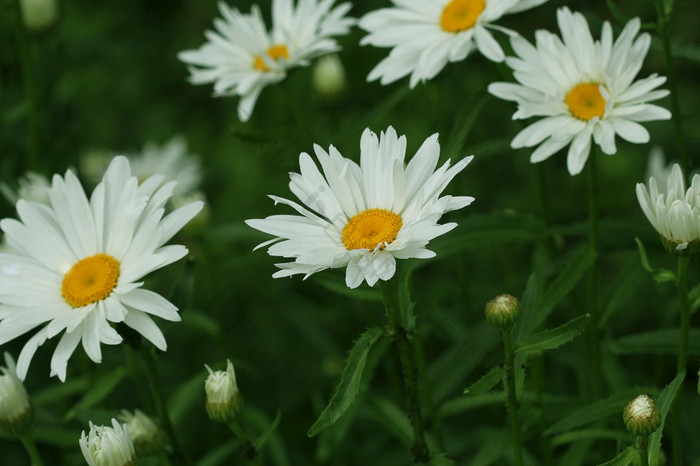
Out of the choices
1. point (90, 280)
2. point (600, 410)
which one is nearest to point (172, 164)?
point (90, 280)

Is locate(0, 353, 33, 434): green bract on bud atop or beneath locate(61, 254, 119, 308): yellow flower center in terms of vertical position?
beneath

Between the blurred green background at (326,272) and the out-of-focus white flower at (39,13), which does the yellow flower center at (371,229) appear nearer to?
the blurred green background at (326,272)

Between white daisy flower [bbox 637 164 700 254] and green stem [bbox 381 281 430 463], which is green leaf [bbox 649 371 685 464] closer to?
white daisy flower [bbox 637 164 700 254]

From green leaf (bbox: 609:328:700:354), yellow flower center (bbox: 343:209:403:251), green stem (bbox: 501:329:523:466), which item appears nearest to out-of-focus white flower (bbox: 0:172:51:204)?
yellow flower center (bbox: 343:209:403:251)

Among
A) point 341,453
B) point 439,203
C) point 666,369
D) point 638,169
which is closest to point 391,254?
point 439,203

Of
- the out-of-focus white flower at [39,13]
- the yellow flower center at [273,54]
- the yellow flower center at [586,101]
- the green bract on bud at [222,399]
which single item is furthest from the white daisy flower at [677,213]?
the out-of-focus white flower at [39,13]
